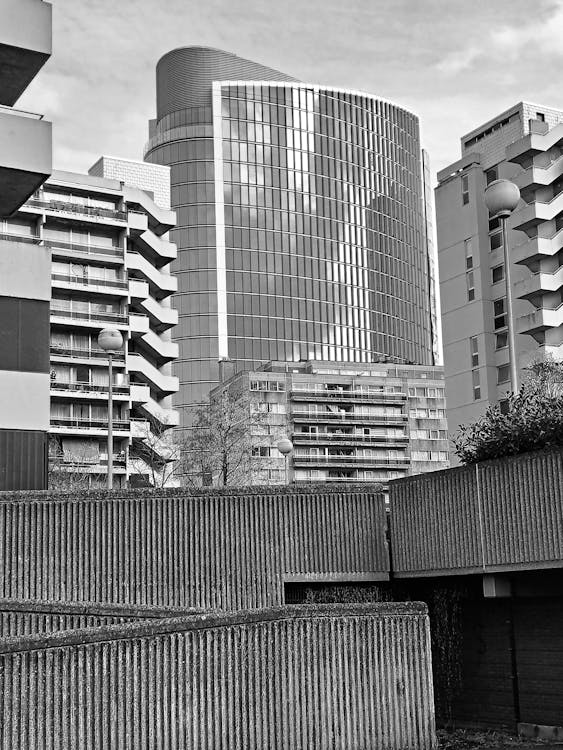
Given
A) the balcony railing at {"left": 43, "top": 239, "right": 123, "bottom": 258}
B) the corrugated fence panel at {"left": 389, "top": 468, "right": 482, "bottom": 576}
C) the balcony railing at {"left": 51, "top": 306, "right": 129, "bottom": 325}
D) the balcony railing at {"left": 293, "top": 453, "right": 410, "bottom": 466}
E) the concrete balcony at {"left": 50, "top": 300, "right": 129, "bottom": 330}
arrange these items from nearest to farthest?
1. the corrugated fence panel at {"left": 389, "top": 468, "right": 482, "bottom": 576}
2. the concrete balcony at {"left": 50, "top": 300, "right": 129, "bottom": 330}
3. the balcony railing at {"left": 51, "top": 306, "right": 129, "bottom": 325}
4. the balcony railing at {"left": 43, "top": 239, "right": 123, "bottom": 258}
5. the balcony railing at {"left": 293, "top": 453, "right": 410, "bottom": 466}

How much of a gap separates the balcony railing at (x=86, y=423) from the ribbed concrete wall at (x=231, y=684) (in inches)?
2579

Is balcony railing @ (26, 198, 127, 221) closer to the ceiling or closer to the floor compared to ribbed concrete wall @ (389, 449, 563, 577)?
closer to the ceiling

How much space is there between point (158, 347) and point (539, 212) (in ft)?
107

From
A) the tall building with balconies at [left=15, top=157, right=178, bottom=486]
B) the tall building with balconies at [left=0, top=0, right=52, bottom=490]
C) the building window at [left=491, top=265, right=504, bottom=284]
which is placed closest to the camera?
the tall building with balconies at [left=0, top=0, right=52, bottom=490]

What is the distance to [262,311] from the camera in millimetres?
161875

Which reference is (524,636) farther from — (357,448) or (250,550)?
(357,448)

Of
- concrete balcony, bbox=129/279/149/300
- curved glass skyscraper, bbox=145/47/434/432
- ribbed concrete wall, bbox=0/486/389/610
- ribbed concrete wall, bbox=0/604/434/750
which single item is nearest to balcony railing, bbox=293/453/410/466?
curved glass skyscraper, bbox=145/47/434/432

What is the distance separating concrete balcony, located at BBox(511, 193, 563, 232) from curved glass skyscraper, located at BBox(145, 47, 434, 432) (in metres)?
83.8

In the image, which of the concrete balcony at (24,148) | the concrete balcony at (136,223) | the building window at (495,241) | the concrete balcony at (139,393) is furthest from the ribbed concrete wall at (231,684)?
the concrete balcony at (136,223)

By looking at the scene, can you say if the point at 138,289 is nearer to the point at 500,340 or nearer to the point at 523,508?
the point at 500,340

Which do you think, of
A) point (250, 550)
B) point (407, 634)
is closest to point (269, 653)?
point (407, 634)

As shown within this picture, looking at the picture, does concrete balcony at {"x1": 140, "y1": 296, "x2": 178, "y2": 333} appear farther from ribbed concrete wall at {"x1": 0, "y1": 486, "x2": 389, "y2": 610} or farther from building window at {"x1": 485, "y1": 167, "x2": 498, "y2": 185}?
ribbed concrete wall at {"x1": 0, "y1": 486, "x2": 389, "y2": 610}

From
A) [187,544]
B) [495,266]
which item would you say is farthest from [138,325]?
[187,544]

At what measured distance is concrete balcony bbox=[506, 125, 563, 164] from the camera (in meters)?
75.6
